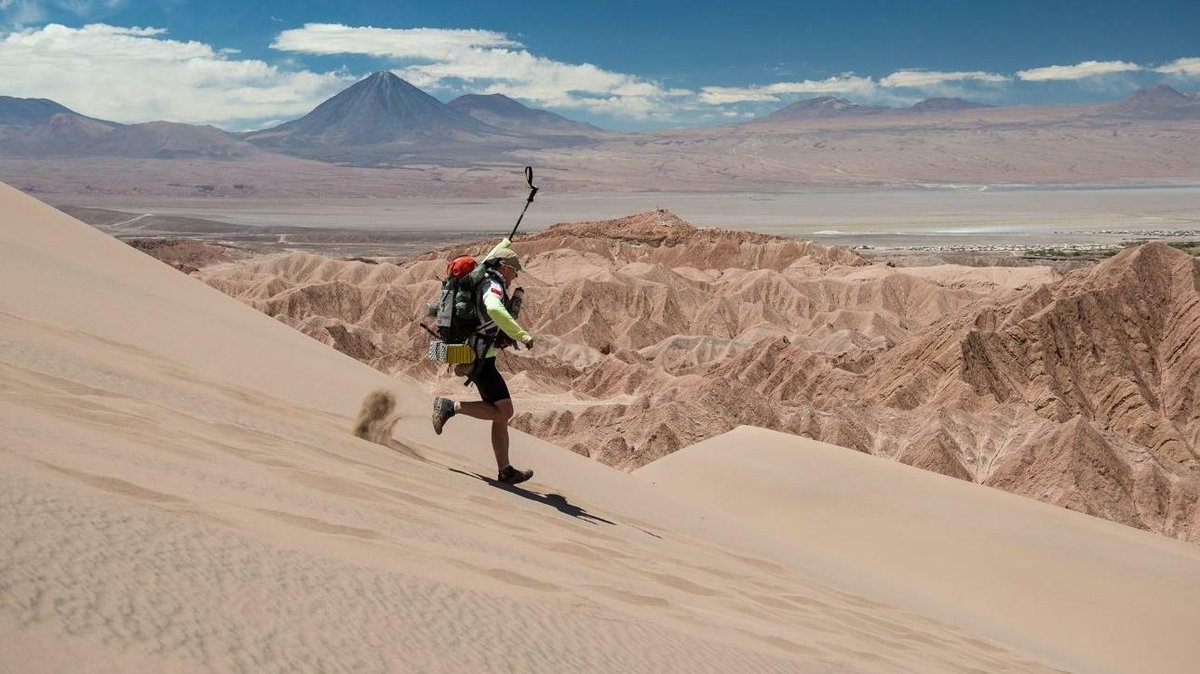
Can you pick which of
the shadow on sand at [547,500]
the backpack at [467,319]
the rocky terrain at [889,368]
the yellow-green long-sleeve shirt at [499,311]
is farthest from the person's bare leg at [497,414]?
the rocky terrain at [889,368]

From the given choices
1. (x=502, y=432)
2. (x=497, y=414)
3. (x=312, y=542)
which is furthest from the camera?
(x=502, y=432)

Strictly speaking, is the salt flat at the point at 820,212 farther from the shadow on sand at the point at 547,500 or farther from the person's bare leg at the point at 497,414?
the person's bare leg at the point at 497,414

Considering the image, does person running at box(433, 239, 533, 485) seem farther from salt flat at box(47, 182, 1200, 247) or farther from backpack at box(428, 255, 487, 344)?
salt flat at box(47, 182, 1200, 247)

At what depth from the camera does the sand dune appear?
2.74 meters

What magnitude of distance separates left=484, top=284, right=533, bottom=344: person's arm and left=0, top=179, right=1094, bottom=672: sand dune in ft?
2.72

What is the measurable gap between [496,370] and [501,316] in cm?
53

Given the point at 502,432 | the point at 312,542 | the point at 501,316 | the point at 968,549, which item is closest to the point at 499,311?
the point at 501,316

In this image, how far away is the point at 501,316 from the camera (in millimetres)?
6031

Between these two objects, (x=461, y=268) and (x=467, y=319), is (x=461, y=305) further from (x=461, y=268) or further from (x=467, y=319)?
(x=461, y=268)

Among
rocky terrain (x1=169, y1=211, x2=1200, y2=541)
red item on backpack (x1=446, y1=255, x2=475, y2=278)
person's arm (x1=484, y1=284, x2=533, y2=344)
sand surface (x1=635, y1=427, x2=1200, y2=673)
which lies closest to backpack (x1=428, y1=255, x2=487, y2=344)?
red item on backpack (x1=446, y1=255, x2=475, y2=278)

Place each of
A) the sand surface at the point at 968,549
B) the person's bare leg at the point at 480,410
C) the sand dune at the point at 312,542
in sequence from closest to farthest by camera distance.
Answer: the sand dune at the point at 312,542 → the person's bare leg at the point at 480,410 → the sand surface at the point at 968,549

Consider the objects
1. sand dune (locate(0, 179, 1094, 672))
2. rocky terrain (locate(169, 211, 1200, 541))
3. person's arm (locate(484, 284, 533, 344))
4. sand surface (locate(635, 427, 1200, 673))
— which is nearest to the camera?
sand dune (locate(0, 179, 1094, 672))

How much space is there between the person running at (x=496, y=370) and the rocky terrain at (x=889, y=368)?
592 inches

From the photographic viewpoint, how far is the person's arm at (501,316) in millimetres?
6008
